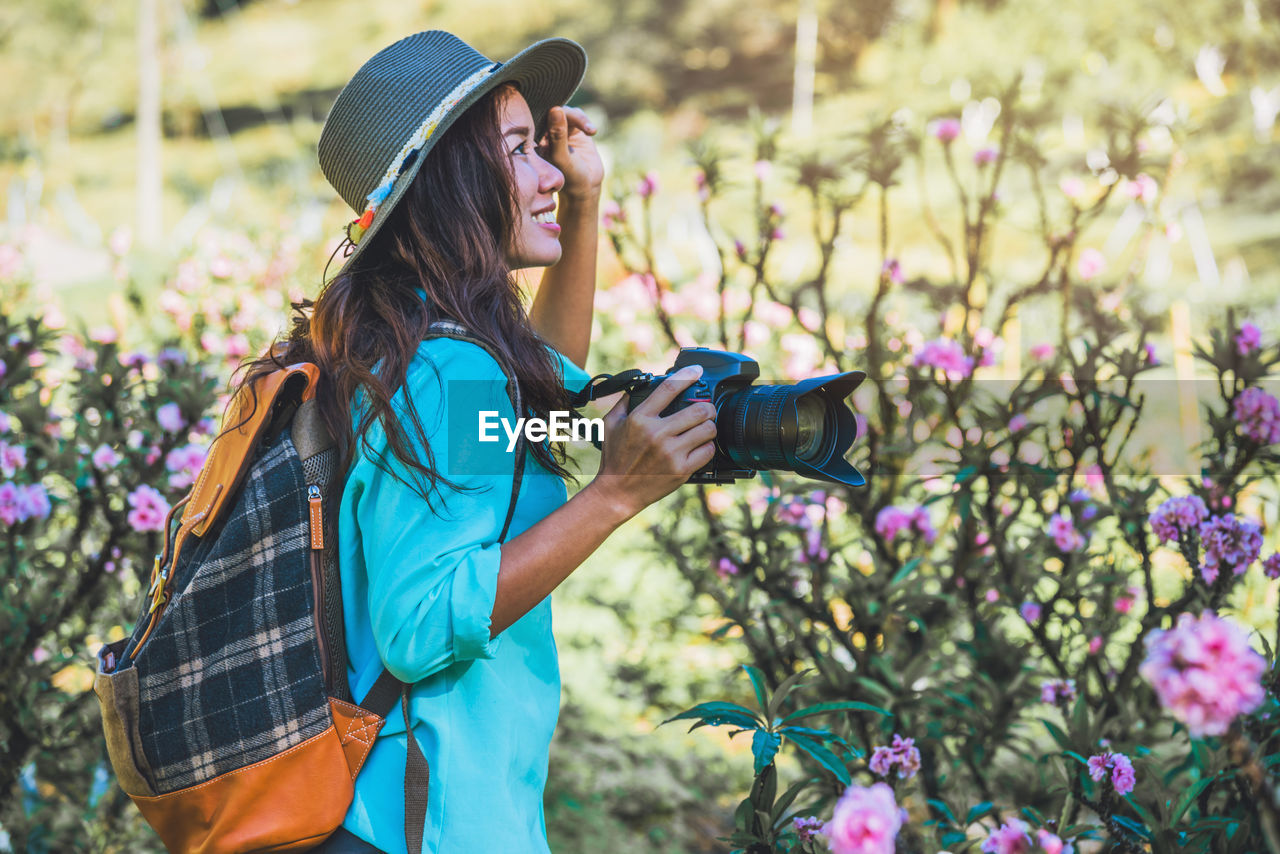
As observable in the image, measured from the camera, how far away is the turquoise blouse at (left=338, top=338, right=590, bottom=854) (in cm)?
99

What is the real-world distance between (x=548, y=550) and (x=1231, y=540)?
1.04 m

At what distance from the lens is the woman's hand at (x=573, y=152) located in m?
1.50

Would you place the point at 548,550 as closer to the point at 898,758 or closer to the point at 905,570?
the point at 898,758

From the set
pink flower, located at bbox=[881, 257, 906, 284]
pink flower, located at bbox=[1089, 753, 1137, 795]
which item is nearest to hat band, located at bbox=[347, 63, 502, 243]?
pink flower, located at bbox=[1089, 753, 1137, 795]

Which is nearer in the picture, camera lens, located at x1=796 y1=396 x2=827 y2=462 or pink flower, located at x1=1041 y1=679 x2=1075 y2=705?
camera lens, located at x1=796 y1=396 x2=827 y2=462

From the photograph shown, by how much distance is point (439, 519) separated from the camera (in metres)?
1.02

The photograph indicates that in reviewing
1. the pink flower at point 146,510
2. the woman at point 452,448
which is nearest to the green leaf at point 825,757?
the woman at point 452,448

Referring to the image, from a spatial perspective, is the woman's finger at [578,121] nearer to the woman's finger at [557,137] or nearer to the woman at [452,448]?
the woman's finger at [557,137]

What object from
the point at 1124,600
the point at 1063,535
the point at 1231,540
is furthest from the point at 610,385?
the point at 1124,600

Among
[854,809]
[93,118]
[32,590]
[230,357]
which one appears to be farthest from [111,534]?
[93,118]

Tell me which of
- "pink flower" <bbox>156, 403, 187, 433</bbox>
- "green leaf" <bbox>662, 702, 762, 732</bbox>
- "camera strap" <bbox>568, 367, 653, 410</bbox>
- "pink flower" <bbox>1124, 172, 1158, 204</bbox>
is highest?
"pink flower" <bbox>1124, 172, 1158, 204</bbox>

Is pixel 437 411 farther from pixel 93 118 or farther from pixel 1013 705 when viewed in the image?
pixel 93 118

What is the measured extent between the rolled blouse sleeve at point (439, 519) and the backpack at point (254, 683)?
0.03 metres

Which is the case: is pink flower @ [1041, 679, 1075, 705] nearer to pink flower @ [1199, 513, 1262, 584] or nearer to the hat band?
pink flower @ [1199, 513, 1262, 584]
